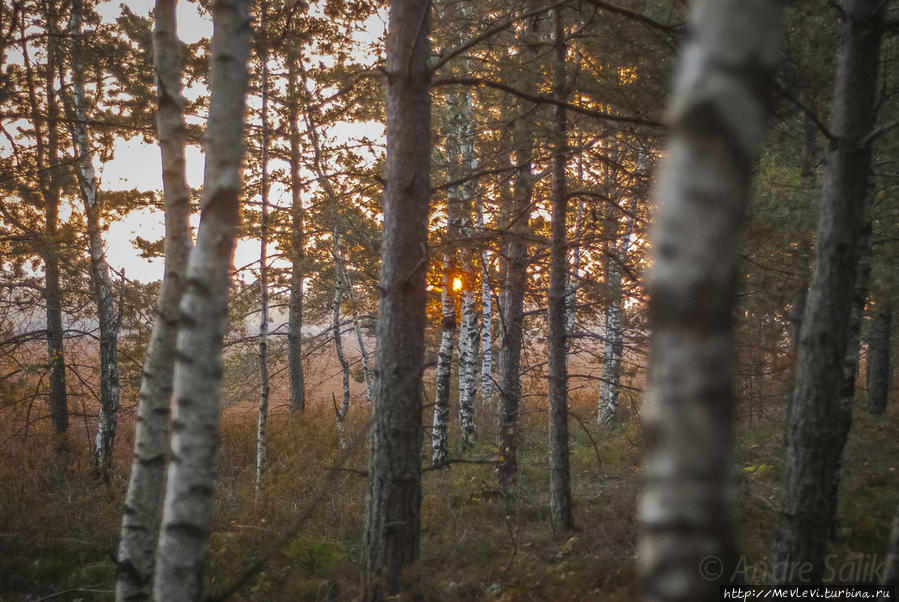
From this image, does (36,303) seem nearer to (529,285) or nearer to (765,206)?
(529,285)

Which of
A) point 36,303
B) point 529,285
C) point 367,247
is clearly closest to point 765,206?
point 529,285

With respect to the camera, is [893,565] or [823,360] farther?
[823,360]

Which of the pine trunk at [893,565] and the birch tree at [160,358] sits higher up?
the birch tree at [160,358]

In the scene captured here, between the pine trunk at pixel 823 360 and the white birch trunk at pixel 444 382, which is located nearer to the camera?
the pine trunk at pixel 823 360

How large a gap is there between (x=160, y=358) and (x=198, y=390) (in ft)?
5.07

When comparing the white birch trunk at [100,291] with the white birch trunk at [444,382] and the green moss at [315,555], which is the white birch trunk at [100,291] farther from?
→ the white birch trunk at [444,382]

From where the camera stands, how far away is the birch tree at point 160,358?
328 centimetres

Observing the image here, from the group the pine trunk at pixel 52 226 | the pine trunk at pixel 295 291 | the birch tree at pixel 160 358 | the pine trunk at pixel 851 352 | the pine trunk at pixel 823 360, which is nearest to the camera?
the birch tree at pixel 160 358

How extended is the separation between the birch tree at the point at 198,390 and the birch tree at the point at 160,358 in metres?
1.23

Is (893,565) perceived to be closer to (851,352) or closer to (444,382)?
(851,352)

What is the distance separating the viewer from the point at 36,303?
9.66 meters

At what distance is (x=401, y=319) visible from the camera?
12.7 feet

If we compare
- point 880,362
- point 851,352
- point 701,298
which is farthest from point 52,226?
point 880,362

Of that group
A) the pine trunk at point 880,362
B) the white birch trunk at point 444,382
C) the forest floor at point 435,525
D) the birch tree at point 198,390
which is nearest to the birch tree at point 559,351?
the forest floor at point 435,525
